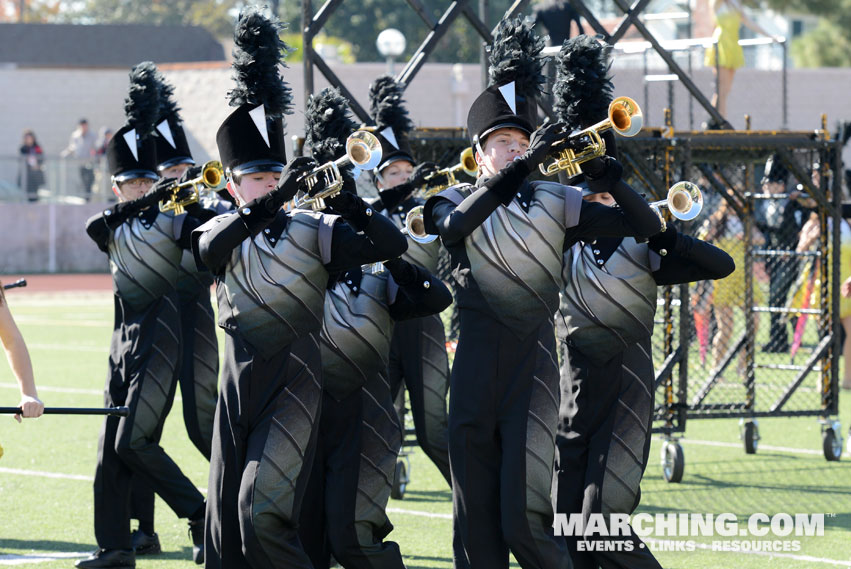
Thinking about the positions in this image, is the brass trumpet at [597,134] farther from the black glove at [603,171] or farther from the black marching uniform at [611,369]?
the black marching uniform at [611,369]

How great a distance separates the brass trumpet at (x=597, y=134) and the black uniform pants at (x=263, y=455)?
1.21 metres

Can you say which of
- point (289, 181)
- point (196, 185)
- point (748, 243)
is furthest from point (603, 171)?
point (748, 243)

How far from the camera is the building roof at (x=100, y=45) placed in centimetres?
4125

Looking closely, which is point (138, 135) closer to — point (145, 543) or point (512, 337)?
point (145, 543)

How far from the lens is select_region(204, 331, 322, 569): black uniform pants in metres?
5.48

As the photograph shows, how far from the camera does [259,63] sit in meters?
5.96

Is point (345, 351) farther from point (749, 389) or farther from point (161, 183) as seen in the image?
point (749, 389)

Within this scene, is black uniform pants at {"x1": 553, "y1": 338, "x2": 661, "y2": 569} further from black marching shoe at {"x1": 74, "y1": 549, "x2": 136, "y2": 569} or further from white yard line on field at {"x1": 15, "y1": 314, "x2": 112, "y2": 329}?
white yard line on field at {"x1": 15, "y1": 314, "x2": 112, "y2": 329}

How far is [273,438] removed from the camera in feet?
18.1

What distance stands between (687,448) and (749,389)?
945mm

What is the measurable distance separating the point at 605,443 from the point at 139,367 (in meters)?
2.63

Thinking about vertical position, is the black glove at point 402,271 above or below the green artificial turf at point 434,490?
above

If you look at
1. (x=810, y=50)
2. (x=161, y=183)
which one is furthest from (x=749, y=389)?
(x=810, y=50)

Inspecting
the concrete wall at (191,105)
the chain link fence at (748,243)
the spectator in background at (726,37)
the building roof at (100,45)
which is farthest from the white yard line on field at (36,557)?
the building roof at (100,45)
